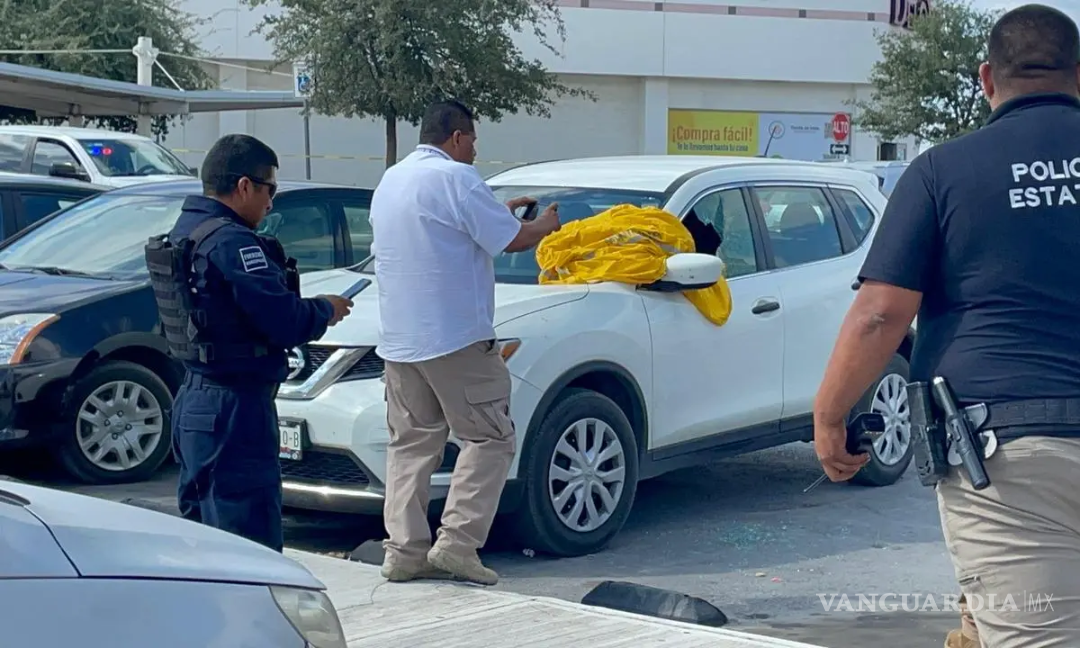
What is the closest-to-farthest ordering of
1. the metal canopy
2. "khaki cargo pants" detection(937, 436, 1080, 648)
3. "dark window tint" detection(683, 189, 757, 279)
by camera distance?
"khaki cargo pants" detection(937, 436, 1080, 648)
"dark window tint" detection(683, 189, 757, 279)
the metal canopy

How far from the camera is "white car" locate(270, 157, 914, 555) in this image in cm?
639

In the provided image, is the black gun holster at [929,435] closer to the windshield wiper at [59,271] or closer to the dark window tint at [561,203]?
the dark window tint at [561,203]

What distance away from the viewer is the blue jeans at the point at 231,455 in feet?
14.9

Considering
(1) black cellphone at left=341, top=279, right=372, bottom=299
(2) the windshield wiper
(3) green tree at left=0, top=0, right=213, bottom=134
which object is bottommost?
(2) the windshield wiper

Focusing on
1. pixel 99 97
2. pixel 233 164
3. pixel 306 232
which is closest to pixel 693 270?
pixel 233 164

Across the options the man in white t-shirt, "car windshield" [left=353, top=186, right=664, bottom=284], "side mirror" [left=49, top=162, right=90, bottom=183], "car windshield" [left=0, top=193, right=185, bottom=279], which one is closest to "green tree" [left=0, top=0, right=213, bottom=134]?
"side mirror" [left=49, top=162, right=90, bottom=183]

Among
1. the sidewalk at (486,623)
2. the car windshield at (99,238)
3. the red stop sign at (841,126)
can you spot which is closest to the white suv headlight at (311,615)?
the sidewalk at (486,623)

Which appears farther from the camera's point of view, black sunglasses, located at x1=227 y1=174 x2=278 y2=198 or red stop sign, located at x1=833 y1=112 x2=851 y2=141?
red stop sign, located at x1=833 y1=112 x2=851 y2=141

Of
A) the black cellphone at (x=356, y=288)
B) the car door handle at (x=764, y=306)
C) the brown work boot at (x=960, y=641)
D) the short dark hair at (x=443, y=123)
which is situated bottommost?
the brown work boot at (x=960, y=641)

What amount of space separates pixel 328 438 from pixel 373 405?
25cm

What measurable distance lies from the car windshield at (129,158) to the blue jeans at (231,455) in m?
12.5

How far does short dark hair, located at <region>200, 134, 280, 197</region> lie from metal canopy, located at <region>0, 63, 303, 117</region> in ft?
58.3

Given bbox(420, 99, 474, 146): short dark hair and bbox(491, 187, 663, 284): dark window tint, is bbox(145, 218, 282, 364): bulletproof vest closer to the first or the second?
bbox(420, 99, 474, 146): short dark hair

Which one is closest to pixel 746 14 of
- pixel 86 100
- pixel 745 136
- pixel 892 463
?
pixel 745 136
